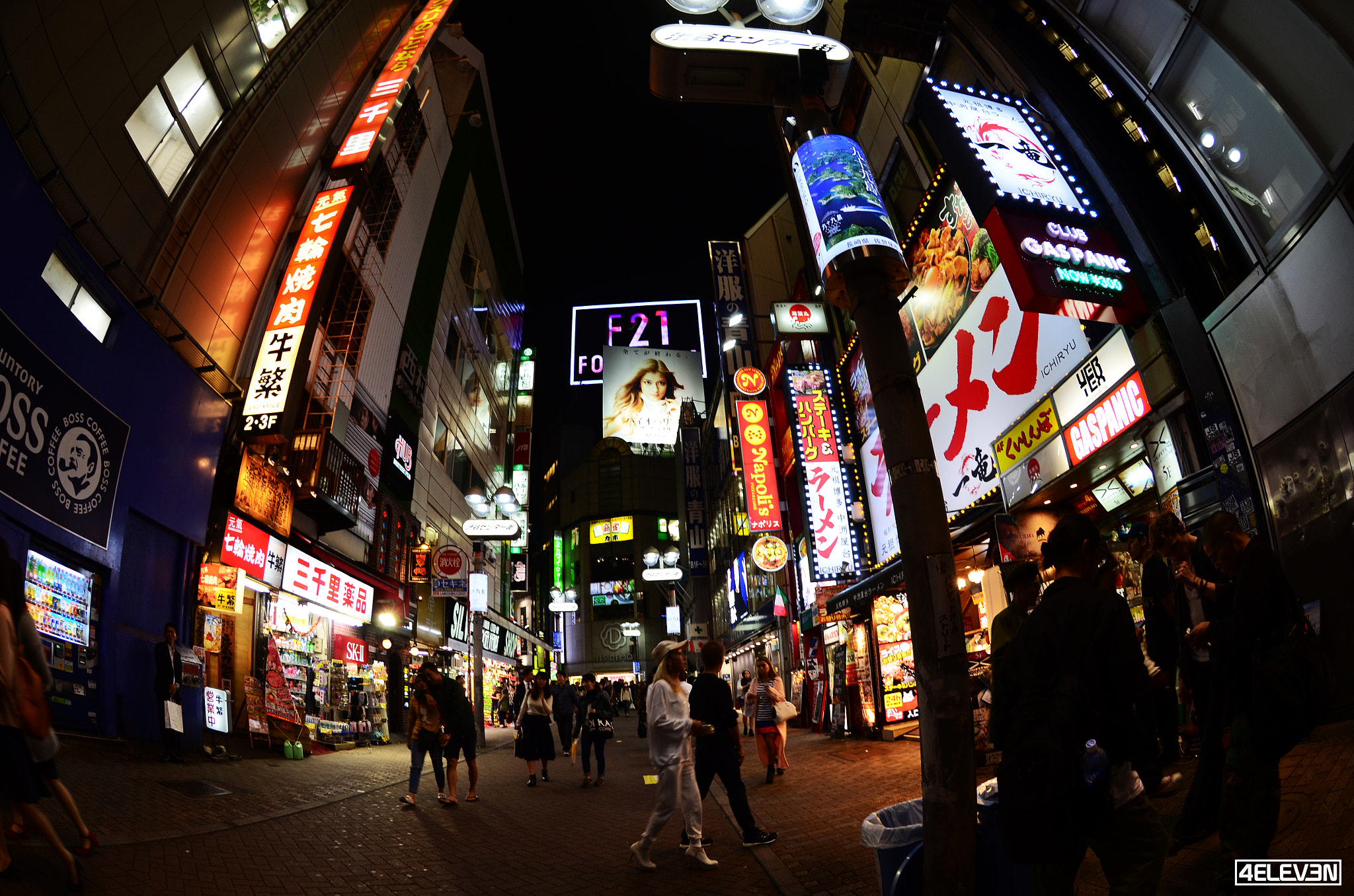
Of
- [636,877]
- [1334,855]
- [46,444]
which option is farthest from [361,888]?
[46,444]

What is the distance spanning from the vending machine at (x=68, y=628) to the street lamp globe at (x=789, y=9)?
10386mm

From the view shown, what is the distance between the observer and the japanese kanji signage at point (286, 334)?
549 inches

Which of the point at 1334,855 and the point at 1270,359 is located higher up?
the point at 1270,359

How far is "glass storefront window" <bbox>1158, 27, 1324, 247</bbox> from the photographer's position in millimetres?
6828

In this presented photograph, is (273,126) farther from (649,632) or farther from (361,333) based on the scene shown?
(649,632)

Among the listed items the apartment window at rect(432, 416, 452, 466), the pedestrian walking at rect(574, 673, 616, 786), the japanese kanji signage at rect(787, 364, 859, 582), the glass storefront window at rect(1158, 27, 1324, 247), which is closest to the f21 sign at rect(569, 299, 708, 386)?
the apartment window at rect(432, 416, 452, 466)

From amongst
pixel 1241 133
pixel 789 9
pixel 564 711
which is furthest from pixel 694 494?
pixel 789 9

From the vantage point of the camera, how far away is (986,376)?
1166cm

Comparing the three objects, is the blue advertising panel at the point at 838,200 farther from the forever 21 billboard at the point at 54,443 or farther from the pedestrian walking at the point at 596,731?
the pedestrian walking at the point at 596,731

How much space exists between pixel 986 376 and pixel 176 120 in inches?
603

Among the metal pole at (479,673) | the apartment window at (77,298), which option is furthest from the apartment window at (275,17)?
the metal pole at (479,673)

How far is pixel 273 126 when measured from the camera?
53.3 feet

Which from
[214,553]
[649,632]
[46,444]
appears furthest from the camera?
[649,632]

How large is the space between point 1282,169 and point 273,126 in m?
18.6
